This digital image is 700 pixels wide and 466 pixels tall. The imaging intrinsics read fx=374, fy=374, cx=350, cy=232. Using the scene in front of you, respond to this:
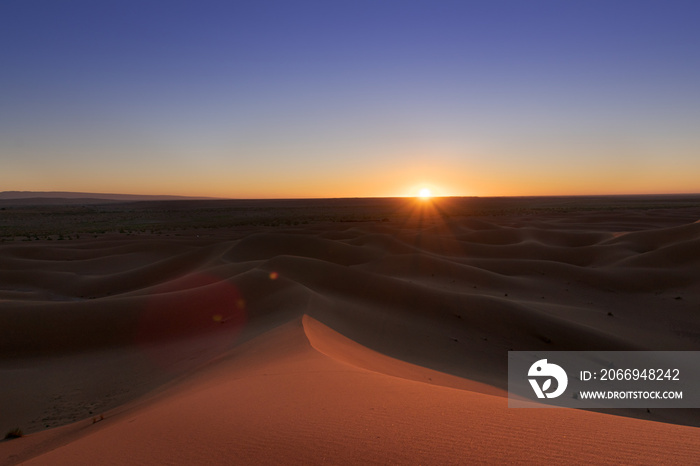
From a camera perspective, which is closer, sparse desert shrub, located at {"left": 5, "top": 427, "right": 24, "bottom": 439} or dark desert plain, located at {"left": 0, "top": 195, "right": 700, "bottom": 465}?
dark desert plain, located at {"left": 0, "top": 195, "right": 700, "bottom": 465}

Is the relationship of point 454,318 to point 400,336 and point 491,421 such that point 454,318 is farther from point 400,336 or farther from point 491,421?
point 491,421

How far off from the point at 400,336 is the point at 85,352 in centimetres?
875

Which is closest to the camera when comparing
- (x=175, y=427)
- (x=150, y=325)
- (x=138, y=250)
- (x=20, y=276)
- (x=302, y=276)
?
(x=175, y=427)

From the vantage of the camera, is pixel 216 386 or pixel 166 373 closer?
pixel 216 386

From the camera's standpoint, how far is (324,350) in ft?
24.7

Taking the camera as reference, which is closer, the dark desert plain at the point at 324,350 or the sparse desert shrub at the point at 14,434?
the dark desert plain at the point at 324,350

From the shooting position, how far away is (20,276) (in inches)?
790

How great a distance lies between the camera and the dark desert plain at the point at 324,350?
333 centimetres

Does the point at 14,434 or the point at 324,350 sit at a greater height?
the point at 324,350

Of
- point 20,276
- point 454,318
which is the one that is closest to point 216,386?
point 454,318

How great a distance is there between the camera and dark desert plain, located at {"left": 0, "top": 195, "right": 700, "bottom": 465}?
3328mm

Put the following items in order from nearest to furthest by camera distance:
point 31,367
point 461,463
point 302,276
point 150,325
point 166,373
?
1. point 461,463
2. point 166,373
3. point 31,367
4. point 150,325
5. point 302,276

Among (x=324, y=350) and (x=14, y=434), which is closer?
(x=14, y=434)

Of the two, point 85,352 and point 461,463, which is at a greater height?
point 461,463
